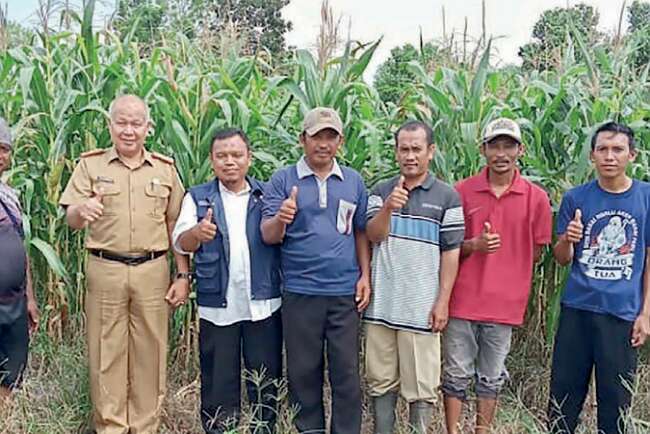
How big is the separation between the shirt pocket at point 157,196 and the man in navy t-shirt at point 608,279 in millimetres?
1888

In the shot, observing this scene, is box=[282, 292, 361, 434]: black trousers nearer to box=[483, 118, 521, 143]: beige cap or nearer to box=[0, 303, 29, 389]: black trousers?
box=[483, 118, 521, 143]: beige cap

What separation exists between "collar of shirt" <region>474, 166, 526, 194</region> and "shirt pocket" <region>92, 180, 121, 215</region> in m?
1.70

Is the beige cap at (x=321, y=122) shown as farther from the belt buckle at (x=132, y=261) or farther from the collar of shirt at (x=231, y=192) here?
the belt buckle at (x=132, y=261)

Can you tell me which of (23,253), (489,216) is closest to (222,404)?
(23,253)

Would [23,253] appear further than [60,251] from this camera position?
No

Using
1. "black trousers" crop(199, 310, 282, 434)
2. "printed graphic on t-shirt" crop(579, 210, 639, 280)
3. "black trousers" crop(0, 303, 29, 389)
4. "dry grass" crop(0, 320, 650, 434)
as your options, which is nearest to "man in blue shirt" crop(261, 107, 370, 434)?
"black trousers" crop(199, 310, 282, 434)

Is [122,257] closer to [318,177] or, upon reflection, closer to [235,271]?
[235,271]

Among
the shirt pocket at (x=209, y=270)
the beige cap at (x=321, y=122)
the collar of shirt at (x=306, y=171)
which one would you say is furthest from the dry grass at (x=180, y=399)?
the beige cap at (x=321, y=122)

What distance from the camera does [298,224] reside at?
3521 millimetres

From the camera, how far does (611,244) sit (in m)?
3.46

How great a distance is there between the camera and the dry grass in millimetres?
3707

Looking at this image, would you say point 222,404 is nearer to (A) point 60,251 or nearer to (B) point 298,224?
(B) point 298,224

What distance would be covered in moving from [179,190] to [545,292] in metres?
2.07

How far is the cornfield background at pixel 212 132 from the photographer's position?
13.2ft
